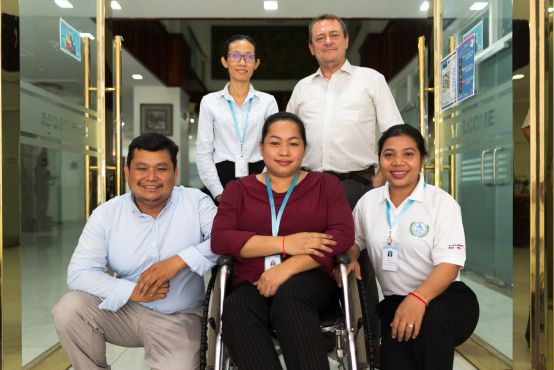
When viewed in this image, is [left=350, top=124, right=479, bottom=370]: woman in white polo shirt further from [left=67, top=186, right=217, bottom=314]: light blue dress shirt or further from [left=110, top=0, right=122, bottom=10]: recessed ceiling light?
[left=110, top=0, right=122, bottom=10]: recessed ceiling light

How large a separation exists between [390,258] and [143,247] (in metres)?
0.96

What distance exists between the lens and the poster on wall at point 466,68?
2.79 meters

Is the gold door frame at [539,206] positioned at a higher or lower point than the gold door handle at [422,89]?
lower

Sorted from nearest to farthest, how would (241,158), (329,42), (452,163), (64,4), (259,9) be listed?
(329,42) < (241,158) < (64,4) < (452,163) < (259,9)

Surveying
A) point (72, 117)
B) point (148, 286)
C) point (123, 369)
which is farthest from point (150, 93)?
point (148, 286)

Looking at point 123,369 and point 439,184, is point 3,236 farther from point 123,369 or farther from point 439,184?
Answer: point 439,184

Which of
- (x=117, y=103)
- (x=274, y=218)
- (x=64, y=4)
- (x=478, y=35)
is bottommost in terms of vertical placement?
(x=274, y=218)

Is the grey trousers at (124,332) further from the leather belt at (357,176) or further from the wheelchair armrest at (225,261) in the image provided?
the leather belt at (357,176)

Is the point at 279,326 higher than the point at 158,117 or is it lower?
lower

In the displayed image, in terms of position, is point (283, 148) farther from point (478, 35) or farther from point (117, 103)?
point (117, 103)

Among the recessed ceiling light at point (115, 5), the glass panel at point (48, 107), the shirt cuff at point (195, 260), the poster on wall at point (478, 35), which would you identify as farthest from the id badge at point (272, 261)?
the recessed ceiling light at point (115, 5)

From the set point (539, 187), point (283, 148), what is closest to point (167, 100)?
point (283, 148)

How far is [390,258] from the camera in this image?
202cm

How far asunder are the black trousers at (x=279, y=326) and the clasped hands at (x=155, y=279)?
26 centimetres
